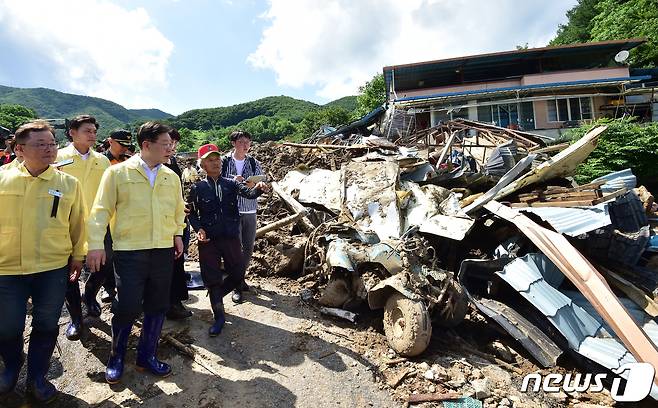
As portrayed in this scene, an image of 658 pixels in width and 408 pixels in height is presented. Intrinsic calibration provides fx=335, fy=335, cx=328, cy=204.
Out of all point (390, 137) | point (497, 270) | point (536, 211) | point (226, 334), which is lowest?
point (226, 334)

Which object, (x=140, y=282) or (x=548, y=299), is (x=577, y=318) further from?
(x=140, y=282)

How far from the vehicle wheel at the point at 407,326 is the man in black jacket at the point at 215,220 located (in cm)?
164

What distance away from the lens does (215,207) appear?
3.26 m

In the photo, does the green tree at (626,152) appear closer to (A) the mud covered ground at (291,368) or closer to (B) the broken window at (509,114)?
(B) the broken window at (509,114)

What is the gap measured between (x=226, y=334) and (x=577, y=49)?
926 inches

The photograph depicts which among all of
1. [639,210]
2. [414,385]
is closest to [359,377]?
[414,385]

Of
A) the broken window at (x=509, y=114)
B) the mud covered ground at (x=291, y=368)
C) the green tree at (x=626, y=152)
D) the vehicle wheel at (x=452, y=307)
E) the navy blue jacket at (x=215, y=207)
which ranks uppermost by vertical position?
the broken window at (x=509, y=114)

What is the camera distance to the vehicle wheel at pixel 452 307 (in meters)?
3.36

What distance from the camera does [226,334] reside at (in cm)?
330

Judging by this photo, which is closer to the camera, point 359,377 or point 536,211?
point 359,377

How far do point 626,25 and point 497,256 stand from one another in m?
27.4

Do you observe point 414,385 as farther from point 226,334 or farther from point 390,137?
point 390,137

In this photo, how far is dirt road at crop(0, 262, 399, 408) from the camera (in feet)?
8.05

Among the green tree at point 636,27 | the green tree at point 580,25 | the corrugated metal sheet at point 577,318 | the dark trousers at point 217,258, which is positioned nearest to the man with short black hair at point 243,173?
the dark trousers at point 217,258
